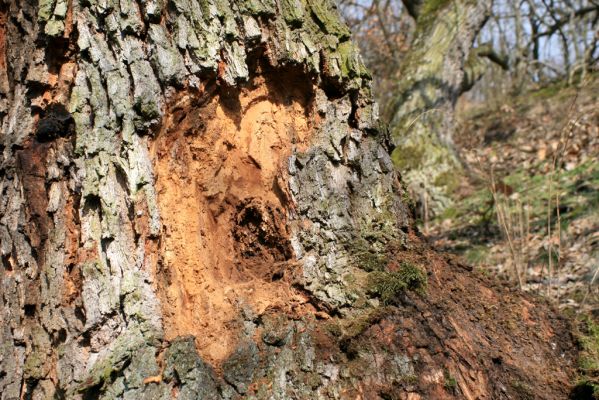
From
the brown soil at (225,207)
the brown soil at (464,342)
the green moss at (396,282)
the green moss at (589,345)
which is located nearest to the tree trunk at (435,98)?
the green moss at (589,345)

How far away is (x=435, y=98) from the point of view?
21.4ft

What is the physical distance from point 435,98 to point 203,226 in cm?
498

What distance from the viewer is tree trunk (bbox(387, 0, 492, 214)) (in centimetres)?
644

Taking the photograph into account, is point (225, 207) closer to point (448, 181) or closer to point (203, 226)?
point (203, 226)

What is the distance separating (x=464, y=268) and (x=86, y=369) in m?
1.77

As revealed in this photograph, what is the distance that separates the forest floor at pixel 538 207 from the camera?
338 cm

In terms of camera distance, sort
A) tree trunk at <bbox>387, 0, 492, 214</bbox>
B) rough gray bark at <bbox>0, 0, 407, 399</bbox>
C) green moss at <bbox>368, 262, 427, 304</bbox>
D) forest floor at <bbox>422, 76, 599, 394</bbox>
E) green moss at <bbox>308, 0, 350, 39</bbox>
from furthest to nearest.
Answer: tree trunk at <bbox>387, 0, 492, 214</bbox>
forest floor at <bbox>422, 76, 599, 394</bbox>
green moss at <bbox>308, 0, 350, 39</bbox>
green moss at <bbox>368, 262, 427, 304</bbox>
rough gray bark at <bbox>0, 0, 407, 399</bbox>

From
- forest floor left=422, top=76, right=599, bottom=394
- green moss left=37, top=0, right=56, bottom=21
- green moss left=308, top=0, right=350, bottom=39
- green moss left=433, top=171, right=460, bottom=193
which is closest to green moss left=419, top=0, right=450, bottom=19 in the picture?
forest floor left=422, top=76, right=599, bottom=394

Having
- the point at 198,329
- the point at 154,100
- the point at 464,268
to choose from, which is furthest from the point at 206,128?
the point at 464,268

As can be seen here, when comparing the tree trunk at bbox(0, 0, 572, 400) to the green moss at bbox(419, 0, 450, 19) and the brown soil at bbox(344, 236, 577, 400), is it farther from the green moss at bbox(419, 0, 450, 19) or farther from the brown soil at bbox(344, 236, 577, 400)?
the green moss at bbox(419, 0, 450, 19)

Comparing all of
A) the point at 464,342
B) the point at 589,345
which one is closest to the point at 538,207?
the point at 589,345

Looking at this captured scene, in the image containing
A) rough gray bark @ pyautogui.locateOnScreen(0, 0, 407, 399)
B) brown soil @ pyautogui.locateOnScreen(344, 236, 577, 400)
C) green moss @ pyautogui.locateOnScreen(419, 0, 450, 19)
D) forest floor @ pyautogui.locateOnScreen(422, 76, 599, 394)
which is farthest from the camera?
green moss @ pyautogui.locateOnScreen(419, 0, 450, 19)

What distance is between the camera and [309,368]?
2.04 metres

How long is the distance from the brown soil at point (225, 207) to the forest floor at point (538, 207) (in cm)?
111
